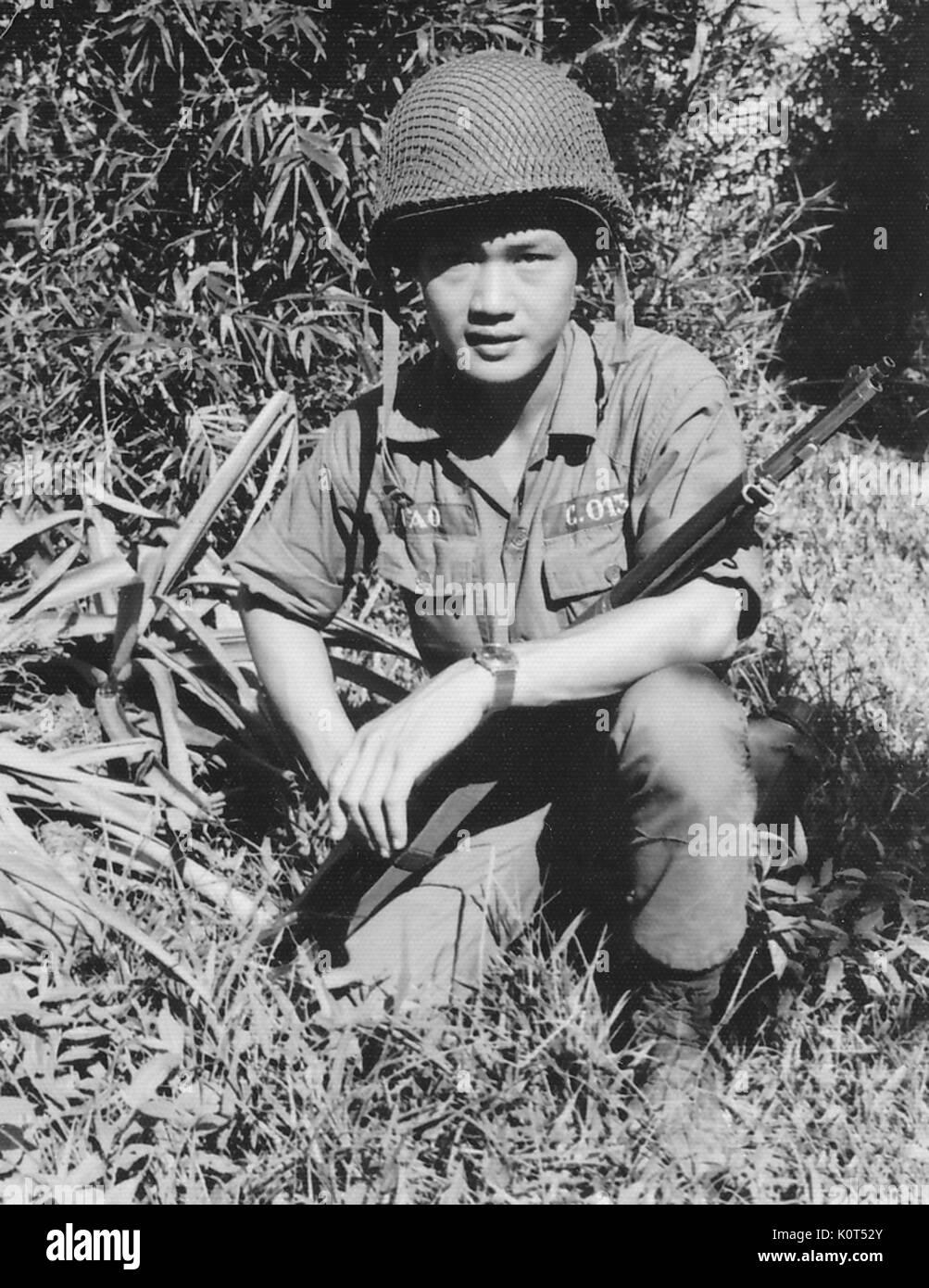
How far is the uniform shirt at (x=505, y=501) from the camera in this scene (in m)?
2.09

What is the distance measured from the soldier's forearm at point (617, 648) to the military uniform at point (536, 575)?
4cm

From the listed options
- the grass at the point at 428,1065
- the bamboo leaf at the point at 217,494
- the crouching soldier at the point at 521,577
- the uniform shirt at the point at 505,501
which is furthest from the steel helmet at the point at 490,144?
the grass at the point at 428,1065

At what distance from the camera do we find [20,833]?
2354 mm

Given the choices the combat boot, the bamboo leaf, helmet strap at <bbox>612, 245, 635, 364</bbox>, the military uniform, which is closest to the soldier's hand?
the military uniform

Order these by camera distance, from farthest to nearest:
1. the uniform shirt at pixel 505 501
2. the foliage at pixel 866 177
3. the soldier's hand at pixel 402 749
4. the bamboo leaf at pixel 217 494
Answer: the foliage at pixel 866 177 < the bamboo leaf at pixel 217 494 < the uniform shirt at pixel 505 501 < the soldier's hand at pixel 402 749

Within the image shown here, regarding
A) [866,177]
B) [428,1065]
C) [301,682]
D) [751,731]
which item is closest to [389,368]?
[301,682]

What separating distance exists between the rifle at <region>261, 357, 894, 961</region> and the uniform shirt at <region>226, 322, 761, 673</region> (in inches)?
3.4

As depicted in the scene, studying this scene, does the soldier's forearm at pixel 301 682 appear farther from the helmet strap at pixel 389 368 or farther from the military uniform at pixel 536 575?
the helmet strap at pixel 389 368

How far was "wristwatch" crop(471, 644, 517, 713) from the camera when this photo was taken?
74.5 inches

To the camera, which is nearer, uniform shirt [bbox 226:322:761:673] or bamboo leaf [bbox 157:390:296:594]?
uniform shirt [bbox 226:322:761:673]

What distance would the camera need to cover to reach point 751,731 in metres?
2.32

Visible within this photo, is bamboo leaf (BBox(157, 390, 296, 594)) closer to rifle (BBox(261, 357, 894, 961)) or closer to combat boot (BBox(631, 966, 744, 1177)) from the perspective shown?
rifle (BBox(261, 357, 894, 961))

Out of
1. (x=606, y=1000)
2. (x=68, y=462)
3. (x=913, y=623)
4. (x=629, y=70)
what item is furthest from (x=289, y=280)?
(x=606, y=1000)

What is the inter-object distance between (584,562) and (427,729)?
49 centimetres
